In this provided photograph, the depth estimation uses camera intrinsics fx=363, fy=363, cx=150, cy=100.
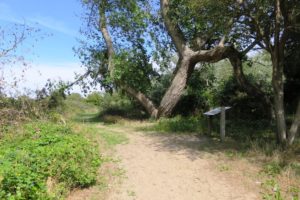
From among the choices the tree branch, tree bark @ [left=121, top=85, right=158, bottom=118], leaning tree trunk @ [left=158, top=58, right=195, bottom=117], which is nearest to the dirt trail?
leaning tree trunk @ [left=158, top=58, right=195, bottom=117]

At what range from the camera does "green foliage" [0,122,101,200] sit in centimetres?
536

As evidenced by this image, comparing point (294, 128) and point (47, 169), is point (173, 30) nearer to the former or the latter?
point (294, 128)

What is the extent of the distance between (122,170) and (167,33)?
1163cm

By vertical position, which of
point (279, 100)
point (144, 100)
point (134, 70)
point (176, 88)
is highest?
point (134, 70)

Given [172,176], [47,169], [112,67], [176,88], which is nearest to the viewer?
[47,169]

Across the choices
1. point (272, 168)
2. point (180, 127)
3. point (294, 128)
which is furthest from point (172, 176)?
point (180, 127)

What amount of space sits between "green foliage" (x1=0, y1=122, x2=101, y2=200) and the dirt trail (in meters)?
0.78

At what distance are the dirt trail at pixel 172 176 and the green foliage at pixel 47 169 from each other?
78 cm

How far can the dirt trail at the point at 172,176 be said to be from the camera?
276 inches

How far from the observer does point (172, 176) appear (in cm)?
809

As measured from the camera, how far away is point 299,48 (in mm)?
13258

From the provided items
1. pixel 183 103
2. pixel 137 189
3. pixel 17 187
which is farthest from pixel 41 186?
pixel 183 103

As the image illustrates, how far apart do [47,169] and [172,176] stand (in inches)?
116

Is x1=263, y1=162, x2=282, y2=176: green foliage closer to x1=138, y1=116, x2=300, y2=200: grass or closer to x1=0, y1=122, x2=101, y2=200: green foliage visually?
x1=138, y1=116, x2=300, y2=200: grass
